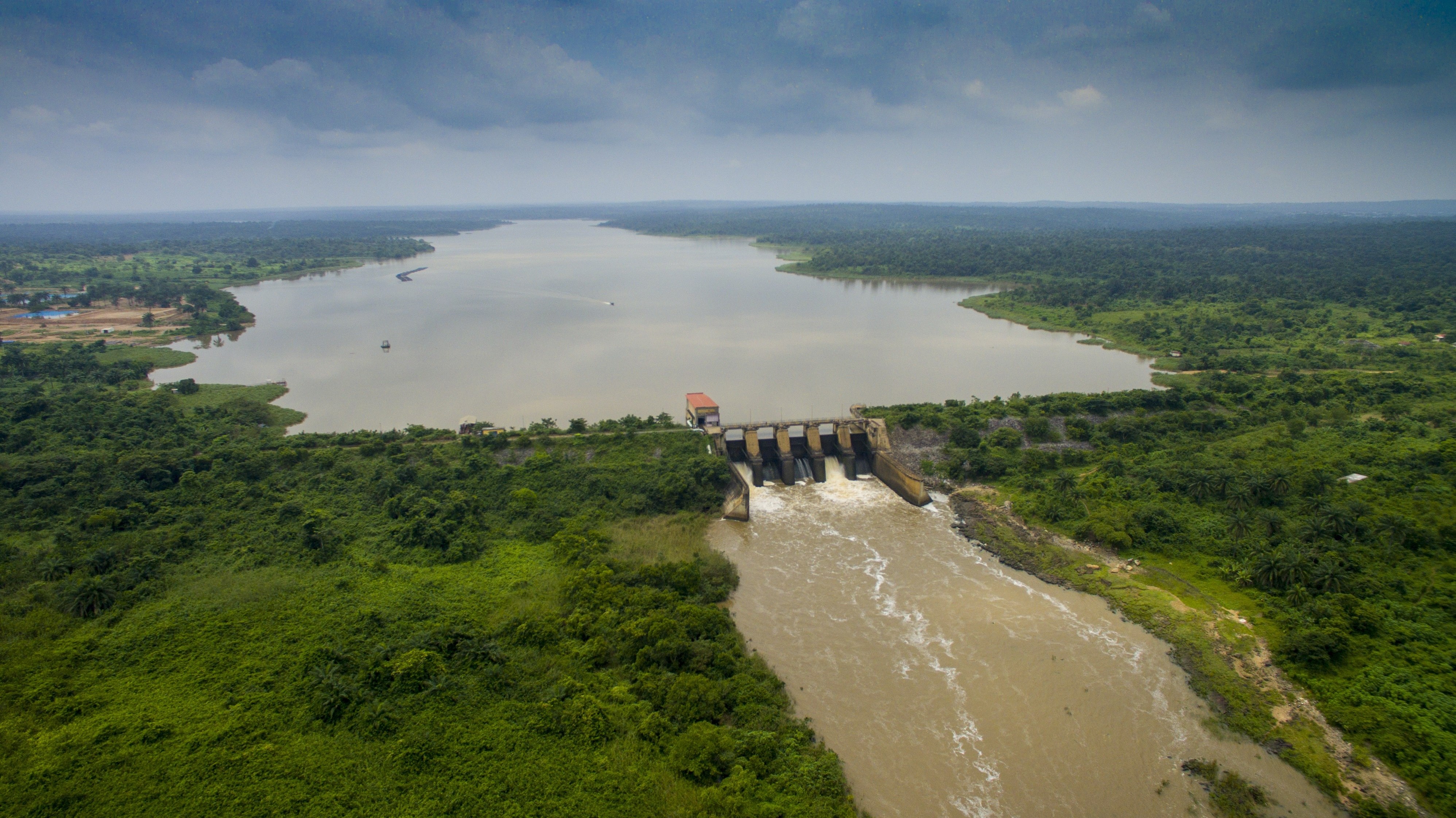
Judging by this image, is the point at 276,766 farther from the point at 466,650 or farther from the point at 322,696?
the point at 466,650

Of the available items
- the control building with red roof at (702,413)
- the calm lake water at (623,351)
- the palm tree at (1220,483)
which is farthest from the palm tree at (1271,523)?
the control building with red roof at (702,413)

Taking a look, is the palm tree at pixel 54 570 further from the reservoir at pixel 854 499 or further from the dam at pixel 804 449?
the dam at pixel 804 449

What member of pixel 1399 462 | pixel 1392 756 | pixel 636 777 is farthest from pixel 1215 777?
pixel 1399 462

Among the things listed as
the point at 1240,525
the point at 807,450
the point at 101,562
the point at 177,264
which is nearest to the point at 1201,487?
the point at 1240,525

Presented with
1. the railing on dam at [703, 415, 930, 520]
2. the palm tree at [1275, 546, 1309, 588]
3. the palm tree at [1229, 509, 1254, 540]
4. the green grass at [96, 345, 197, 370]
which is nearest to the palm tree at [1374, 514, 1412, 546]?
the palm tree at [1275, 546, 1309, 588]

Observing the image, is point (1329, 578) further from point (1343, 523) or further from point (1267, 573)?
point (1343, 523)
